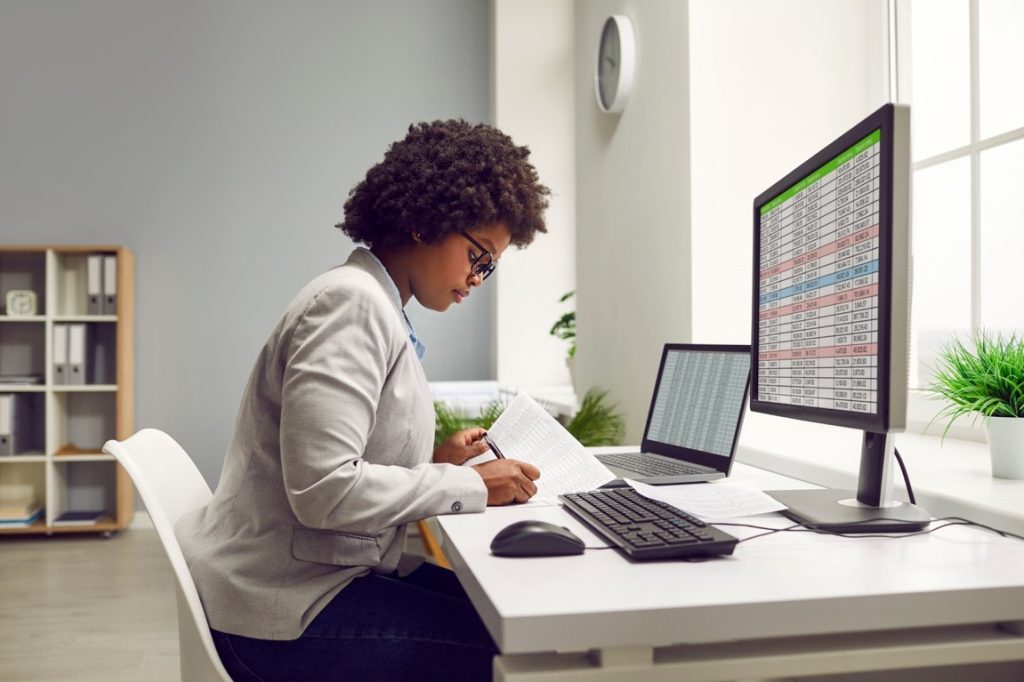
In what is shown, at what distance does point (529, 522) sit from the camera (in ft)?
3.09

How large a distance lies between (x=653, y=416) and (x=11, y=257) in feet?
13.2

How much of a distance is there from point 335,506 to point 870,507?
0.70 m

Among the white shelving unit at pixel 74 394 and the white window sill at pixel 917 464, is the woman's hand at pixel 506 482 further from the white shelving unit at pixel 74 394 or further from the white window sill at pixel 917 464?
the white shelving unit at pixel 74 394

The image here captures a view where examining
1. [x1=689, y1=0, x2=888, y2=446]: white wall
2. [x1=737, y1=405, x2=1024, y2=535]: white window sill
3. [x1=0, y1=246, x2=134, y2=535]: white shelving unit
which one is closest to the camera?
[x1=737, y1=405, x2=1024, y2=535]: white window sill

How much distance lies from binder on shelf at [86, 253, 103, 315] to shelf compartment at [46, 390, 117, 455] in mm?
476

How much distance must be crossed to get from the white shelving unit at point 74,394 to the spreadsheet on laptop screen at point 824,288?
3.84 m

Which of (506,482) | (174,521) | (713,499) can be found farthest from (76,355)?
(713,499)

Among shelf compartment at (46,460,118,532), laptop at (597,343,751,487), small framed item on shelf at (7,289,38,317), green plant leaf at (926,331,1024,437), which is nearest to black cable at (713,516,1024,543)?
green plant leaf at (926,331,1024,437)

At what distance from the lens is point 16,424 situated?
428 cm

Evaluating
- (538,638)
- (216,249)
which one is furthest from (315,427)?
(216,249)

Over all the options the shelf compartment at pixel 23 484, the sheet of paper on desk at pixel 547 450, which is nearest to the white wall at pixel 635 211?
the sheet of paper on desk at pixel 547 450

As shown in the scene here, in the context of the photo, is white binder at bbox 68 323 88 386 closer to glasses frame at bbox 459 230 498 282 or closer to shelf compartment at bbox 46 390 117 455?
shelf compartment at bbox 46 390 117 455

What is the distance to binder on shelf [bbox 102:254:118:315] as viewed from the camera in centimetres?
432

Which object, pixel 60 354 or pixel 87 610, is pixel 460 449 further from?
pixel 60 354
